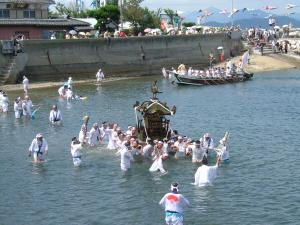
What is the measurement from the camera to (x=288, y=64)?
268 feet

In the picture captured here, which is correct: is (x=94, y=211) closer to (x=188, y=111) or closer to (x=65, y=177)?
(x=65, y=177)

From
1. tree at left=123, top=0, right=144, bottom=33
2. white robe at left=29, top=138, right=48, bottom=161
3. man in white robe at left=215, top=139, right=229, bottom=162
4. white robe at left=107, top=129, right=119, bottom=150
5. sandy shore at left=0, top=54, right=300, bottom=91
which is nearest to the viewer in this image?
man in white robe at left=215, top=139, right=229, bottom=162

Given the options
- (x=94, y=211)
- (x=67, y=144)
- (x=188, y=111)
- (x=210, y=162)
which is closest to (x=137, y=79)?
(x=188, y=111)

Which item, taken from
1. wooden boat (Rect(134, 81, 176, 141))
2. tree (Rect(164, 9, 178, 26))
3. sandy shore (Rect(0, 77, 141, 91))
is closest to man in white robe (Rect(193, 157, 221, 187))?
wooden boat (Rect(134, 81, 176, 141))

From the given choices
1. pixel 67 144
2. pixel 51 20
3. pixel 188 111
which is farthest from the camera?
pixel 51 20

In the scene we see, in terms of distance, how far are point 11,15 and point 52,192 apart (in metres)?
52.0

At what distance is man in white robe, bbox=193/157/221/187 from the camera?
991 inches

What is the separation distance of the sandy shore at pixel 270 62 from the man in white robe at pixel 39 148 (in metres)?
49.7

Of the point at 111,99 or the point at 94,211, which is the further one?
the point at 111,99

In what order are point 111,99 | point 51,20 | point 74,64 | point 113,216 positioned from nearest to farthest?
point 113,216 < point 111,99 < point 74,64 < point 51,20

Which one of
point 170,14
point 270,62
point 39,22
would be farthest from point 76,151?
point 170,14

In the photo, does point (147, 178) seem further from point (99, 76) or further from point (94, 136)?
point (99, 76)

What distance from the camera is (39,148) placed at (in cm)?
3009

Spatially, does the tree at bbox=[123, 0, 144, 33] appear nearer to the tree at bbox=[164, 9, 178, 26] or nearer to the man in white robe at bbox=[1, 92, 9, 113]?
the tree at bbox=[164, 9, 178, 26]
